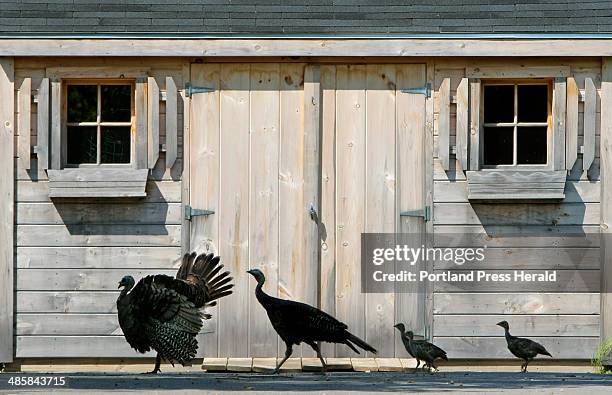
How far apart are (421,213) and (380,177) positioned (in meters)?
0.46

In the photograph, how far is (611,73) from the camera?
471 inches

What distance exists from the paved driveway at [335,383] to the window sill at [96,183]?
1.90m

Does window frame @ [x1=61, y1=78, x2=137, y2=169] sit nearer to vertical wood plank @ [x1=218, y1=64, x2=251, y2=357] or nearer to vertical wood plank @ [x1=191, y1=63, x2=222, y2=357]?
vertical wood plank @ [x1=191, y1=63, x2=222, y2=357]

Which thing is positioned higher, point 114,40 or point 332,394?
point 114,40

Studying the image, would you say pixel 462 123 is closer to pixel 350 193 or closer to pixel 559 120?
pixel 559 120

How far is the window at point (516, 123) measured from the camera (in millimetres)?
12156

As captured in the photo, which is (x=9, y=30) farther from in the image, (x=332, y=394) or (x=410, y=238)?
(x=332, y=394)

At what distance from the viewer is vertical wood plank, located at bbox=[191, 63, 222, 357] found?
12023 mm

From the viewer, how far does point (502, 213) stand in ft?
39.6

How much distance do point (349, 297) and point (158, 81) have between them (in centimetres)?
246

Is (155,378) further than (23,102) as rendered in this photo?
No

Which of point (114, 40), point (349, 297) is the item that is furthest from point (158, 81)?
point (349, 297)

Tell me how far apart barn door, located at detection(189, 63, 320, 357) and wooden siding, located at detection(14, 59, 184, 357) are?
0.75ft

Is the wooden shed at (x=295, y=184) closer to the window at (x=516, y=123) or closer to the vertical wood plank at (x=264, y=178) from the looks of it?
the vertical wood plank at (x=264, y=178)
